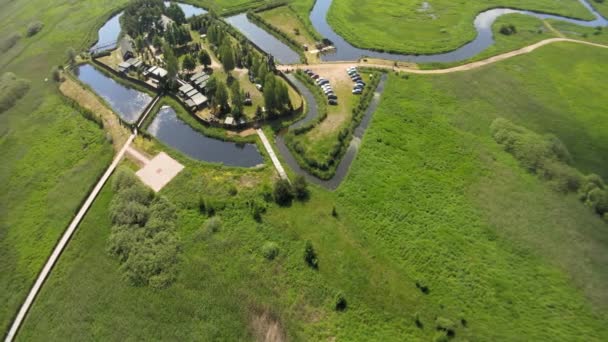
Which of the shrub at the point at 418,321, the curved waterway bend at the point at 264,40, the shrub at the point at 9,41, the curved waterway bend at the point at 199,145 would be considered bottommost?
the shrub at the point at 418,321

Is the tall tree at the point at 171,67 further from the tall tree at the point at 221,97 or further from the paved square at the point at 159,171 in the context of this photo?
the paved square at the point at 159,171

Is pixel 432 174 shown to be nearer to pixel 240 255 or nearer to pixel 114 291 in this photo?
pixel 240 255

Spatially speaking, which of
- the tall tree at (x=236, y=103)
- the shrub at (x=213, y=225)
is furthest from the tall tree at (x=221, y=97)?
the shrub at (x=213, y=225)

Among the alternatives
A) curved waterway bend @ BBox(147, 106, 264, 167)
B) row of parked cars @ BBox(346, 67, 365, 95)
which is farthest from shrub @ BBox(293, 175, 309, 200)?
row of parked cars @ BBox(346, 67, 365, 95)

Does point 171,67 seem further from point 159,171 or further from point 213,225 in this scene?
point 213,225

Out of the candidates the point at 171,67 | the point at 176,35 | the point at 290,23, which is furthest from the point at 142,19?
the point at 290,23

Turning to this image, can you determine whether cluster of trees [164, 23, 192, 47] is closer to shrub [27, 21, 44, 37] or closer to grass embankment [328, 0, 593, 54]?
grass embankment [328, 0, 593, 54]
